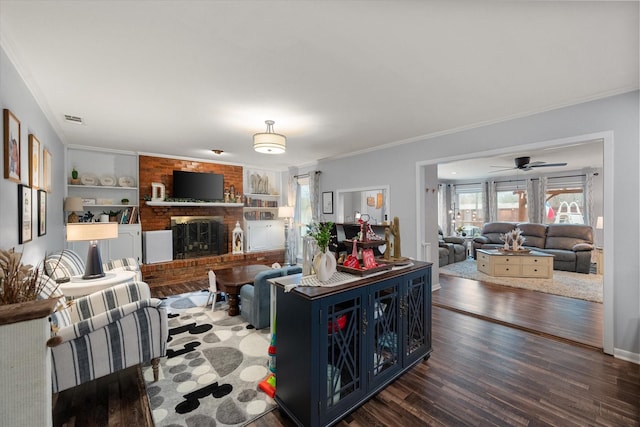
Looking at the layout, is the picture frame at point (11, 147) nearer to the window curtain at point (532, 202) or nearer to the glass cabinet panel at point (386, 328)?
the glass cabinet panel at point (386, 328)

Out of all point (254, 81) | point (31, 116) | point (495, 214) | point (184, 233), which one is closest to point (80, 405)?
point (31, 116)

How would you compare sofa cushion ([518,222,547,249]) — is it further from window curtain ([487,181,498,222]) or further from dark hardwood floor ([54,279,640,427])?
dark hardwood floor ([54,279,640,427])

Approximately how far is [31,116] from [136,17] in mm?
1855

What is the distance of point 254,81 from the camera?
2.39 metres

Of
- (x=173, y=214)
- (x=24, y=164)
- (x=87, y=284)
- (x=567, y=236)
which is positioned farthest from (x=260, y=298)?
(x=567, y=236)

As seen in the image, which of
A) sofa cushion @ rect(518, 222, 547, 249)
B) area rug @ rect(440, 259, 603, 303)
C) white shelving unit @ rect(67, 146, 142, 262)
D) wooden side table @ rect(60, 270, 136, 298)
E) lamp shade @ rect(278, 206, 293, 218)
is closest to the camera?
wooden side table @ rect(60, 270, 136, 298)

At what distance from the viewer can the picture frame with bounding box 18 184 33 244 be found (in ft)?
6.88

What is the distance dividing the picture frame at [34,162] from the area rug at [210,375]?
2.01 metres

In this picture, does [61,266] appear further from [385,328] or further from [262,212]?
[262,212]

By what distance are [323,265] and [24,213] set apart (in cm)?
246

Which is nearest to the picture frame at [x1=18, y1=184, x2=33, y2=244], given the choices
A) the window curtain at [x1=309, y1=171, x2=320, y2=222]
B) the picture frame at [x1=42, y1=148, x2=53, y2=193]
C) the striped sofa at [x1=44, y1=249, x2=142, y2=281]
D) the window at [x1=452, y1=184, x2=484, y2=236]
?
the striped sofa at [x1=44, y1=249, x2=142, y2=281]

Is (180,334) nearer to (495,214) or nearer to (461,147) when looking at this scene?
(461,147)

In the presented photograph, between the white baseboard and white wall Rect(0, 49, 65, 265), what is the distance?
16.9 feet

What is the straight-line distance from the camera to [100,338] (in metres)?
1.96
